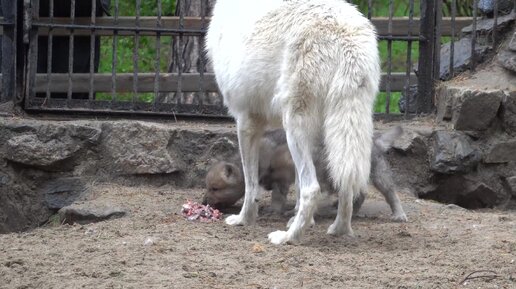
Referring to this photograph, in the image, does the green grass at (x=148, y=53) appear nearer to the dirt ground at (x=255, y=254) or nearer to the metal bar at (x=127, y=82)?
the metal bar at (x=127, y=82)

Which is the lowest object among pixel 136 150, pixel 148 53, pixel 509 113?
pixel 136 150

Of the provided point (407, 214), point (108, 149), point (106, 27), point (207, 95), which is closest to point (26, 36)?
point (106, 27)

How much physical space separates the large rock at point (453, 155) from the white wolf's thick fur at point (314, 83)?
2284mm

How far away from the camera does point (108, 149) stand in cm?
834

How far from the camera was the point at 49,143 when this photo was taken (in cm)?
827

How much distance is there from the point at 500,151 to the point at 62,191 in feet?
12.2

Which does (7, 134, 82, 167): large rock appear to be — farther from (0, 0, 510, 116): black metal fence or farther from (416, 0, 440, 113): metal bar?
(416, 0, 440, 113): metal bar

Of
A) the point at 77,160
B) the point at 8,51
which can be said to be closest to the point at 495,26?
the point at 77,160

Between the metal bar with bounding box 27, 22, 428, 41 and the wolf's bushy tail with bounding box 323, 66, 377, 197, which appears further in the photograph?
the metal bar with bounding box 27, 22, 428, 41

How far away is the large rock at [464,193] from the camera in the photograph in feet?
28.1

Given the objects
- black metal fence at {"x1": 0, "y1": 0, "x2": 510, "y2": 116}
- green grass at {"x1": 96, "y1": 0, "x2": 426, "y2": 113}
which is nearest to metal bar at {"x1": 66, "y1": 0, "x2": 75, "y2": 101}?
black metal fence at {"x1": 0, "y1": 0, "x2": 510, "y2": 116}

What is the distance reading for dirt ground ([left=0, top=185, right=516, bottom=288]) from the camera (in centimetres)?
524

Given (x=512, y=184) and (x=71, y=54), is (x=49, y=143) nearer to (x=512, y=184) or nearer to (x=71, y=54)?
(x=71, y=54)

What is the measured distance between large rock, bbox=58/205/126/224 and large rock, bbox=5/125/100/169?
0.86m
